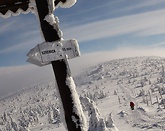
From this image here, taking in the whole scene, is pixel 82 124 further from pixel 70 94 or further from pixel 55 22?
pixel 55 22

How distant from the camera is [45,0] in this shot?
162 inches

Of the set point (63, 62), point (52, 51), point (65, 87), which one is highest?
point (52, 51)

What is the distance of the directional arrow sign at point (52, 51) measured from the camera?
379 centimetres

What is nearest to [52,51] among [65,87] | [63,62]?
[63,62]

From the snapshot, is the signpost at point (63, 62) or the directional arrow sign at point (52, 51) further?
the signpost at point (63, 62)

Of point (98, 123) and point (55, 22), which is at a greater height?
point (55, 22)

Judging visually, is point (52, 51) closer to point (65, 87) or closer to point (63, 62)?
point (63, 62)

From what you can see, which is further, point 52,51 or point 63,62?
point 63,62

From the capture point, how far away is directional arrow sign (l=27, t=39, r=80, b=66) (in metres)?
3.79

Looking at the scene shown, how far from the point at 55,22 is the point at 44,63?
0.67 m

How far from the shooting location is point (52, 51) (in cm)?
389

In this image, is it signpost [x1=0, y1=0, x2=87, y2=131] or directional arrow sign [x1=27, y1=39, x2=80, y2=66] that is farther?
signpost [x1=0, y1=0, x2=87, y2=131]

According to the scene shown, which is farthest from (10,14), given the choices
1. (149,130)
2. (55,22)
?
(149,130)

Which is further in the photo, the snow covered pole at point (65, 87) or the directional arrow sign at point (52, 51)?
the snow covered pole at point (65, 87)
